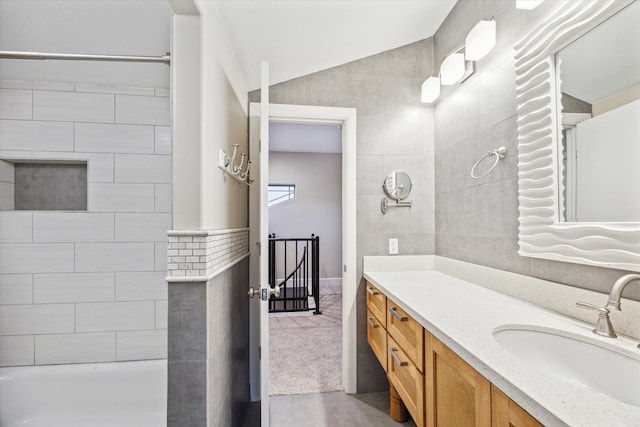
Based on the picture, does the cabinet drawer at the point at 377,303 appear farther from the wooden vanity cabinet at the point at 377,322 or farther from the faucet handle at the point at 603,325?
the faucet handle at the point at 603,325

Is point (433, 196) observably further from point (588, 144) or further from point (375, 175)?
point (588, 144)

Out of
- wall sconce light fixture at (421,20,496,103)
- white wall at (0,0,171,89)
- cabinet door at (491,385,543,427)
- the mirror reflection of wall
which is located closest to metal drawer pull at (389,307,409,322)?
cabinet door at (491,385,543,427)

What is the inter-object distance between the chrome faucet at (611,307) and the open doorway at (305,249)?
1788 millimetres

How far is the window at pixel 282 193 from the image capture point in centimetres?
513

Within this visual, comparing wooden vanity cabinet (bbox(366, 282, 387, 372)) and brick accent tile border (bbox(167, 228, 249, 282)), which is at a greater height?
brick accent tile border (bbox(167, 228, 249, 282))

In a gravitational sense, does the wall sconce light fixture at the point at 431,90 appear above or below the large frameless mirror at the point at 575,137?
above

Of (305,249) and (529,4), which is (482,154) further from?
(305,249)

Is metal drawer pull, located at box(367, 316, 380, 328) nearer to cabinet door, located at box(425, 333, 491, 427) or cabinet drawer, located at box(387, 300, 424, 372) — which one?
cabinet drawer, located at box(387, 300, 424, 372)

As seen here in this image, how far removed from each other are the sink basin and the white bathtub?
1929mm

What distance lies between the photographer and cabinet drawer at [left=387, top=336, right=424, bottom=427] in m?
1.10

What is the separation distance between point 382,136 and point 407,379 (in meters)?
1.51

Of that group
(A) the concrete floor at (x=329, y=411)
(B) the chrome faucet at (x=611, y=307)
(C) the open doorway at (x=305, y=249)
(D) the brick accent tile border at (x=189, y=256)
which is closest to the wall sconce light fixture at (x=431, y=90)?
(C) the open doorway at (x=305, y=249)

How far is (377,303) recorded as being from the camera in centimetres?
171

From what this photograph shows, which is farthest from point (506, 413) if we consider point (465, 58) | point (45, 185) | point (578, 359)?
point (45, 185)
